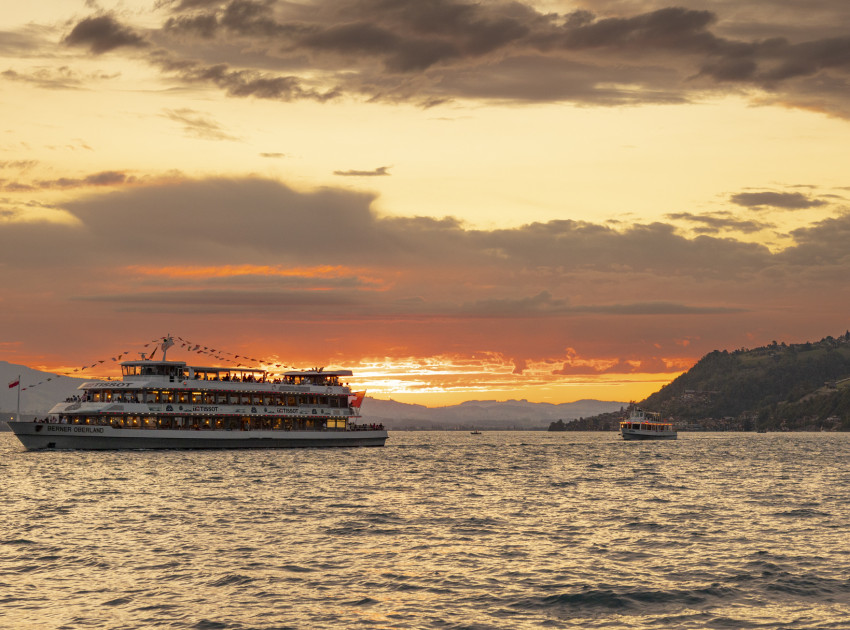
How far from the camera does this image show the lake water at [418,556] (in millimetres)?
25531

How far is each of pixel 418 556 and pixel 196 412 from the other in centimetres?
8639

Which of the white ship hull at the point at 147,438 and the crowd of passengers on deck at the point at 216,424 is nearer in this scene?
the white ship hull at the point at 147,438

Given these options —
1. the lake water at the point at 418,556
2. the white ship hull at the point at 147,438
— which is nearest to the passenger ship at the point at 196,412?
the white ship hull at the point at 147,438

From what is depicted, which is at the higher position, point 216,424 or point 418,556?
point 216,424

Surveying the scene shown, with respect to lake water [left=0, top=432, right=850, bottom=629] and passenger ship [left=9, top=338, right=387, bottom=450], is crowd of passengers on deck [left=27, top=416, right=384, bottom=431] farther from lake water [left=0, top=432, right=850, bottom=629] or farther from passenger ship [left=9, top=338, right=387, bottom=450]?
lake water [left=0, top=432, right=850, bottom=629]

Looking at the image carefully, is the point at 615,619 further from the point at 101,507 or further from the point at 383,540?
the point at 101,507

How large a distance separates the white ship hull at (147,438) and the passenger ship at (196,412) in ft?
0.40

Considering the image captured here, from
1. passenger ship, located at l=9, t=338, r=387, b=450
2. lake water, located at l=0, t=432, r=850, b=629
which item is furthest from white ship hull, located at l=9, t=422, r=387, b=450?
lake water, located at l=0, t=432, r=850, b=629

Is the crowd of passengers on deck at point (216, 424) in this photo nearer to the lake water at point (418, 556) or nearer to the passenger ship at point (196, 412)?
the passenger ship at point (196, 412)

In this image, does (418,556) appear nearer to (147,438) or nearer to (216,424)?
(147,438)

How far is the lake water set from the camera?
2553 centimetres

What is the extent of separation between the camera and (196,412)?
115875mm

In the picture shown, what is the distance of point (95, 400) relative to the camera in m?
112

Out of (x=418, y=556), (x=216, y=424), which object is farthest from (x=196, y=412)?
(x=418, y=556)
